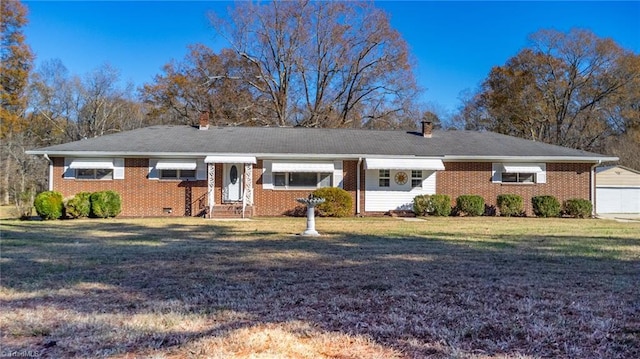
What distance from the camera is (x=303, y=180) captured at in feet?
58.9

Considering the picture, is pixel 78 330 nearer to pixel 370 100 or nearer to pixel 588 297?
pixel 588 297

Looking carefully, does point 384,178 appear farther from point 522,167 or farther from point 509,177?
point 522,167

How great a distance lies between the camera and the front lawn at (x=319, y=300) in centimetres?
336

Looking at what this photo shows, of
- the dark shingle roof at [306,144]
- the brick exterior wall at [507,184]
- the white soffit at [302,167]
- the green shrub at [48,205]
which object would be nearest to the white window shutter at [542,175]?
the brick exterior wall at [507,184]

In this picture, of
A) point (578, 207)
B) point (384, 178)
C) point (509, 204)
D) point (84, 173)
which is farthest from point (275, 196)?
point (578, 207)

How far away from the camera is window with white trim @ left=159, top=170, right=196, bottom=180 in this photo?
17.5m

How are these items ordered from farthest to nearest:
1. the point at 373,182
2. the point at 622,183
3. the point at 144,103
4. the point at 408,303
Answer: the point at 144,103 < the point at 622,183 < the point at 373,182 < the point at 408,303

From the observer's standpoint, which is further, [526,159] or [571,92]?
[571,92]

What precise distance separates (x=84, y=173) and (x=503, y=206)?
16360 mm

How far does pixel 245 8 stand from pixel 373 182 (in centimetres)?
1938

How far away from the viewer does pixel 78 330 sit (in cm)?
366

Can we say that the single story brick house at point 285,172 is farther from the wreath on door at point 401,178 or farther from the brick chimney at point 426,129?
the brick chimney at point 426,129

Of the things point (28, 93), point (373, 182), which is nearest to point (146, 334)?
point (373, 182)

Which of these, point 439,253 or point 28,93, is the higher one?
point 28,93
